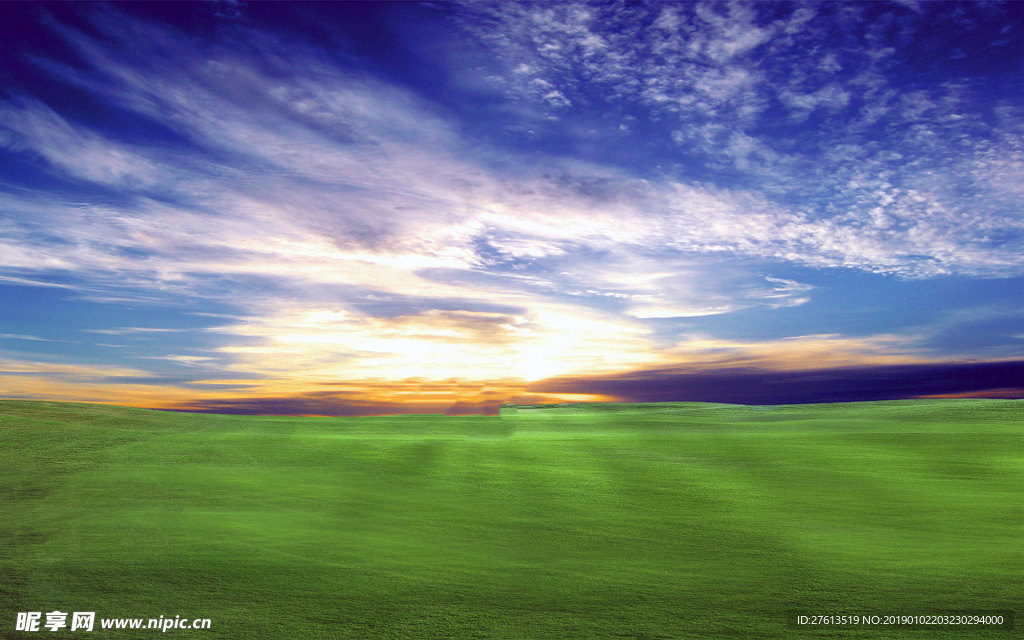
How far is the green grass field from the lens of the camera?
770 centimetres

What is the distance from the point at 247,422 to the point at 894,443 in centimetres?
2775

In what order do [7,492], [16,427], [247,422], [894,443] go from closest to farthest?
[7,492], [894,443], [16,427], [247,422]

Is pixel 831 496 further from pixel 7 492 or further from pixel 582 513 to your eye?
pixel 7 492

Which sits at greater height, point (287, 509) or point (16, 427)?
point (16, 427)

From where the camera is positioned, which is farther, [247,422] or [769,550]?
[247,422]

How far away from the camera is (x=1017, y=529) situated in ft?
38.0

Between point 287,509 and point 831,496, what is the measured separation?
1212 centimetres

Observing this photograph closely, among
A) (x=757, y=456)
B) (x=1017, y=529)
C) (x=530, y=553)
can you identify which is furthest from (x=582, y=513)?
(x=757, y=456)

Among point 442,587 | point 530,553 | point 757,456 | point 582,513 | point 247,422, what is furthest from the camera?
point 247,422

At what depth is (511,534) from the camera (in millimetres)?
11328

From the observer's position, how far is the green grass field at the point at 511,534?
7695 mm

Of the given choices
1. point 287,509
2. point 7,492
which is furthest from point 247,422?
point 287,509

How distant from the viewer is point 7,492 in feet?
46.6

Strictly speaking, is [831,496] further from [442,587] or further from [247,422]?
[247,422]
